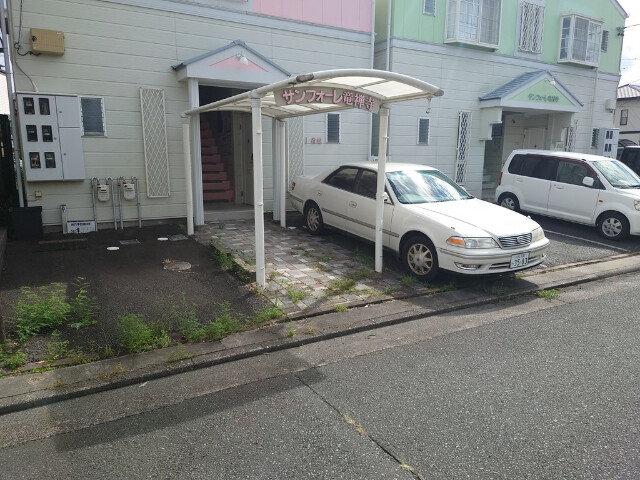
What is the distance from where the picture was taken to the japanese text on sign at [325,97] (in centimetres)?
572

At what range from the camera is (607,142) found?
16.9 m

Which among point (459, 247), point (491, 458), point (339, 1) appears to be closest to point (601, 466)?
point (491, 458)

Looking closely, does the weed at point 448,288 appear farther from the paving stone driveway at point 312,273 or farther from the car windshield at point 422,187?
the car windshield at point 422,187

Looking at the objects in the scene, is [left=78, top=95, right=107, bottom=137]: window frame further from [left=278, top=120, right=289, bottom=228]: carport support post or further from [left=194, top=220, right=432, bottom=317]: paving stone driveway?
[left=278, top=120, right=289, bottom=228]: carport support post

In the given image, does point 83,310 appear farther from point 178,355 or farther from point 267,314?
point 267,314

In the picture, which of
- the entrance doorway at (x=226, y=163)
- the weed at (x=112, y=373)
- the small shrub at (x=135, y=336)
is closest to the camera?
the weed at (x=112, y=373)

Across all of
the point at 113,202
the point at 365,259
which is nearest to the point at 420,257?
the point at 365,259

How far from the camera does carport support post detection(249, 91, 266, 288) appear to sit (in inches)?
224

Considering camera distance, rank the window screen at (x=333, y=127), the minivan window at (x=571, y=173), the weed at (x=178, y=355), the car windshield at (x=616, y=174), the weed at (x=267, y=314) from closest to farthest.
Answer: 1. the weed at (x=178, y=355)
2. the weed at (x=267, y=314)
3. the car windshield at (x=616, y=174)
4. the minivan window at (x=571, y=173)
5. the window screen at (x=333, y=127)

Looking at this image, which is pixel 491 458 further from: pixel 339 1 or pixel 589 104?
pixel 589 104

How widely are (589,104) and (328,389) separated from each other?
1674 cm

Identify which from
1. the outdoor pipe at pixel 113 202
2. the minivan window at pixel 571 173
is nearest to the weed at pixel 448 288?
the minivan window at pixel 571 173

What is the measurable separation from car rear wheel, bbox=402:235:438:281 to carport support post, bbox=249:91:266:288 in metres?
2.16

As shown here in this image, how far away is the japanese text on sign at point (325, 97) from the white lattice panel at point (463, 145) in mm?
7671
